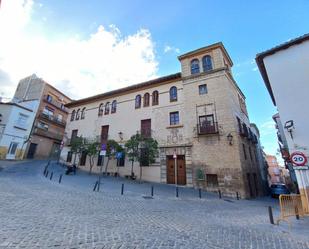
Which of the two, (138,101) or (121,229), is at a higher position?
(138,101)

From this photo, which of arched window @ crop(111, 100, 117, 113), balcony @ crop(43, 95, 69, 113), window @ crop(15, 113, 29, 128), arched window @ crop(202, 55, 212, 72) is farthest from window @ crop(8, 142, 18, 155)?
arched window @ crop(202, 55, 212, 72)

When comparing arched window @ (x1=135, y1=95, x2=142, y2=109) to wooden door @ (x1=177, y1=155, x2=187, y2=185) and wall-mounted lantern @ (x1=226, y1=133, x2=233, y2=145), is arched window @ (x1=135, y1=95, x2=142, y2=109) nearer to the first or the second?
wooden door @ (x1=177, y1=155, x2=187, y2=185)

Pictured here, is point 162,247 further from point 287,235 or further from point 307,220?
point 307,220

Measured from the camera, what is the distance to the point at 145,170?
16.8 meters

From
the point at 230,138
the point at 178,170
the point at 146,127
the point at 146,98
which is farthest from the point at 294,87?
the point at 146,98

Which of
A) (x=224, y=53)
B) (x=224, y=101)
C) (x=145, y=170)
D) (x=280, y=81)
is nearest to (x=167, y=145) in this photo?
(x=145, y=170)

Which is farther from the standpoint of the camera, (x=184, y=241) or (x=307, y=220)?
(x=307, y=220)

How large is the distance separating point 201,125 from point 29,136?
23.7 m

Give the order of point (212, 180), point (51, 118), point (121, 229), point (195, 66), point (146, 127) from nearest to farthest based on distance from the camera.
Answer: point (121, 229), point (212, 180), point (195, 66), point (146, 127), point (51, 118)

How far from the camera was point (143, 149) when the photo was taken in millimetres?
15820

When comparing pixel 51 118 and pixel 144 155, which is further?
pixel 51 118

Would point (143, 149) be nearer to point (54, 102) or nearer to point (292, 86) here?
point (292, 86)

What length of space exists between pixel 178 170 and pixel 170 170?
0.77m

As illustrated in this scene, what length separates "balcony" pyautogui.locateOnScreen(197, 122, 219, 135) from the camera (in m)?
Answer: 14.8
